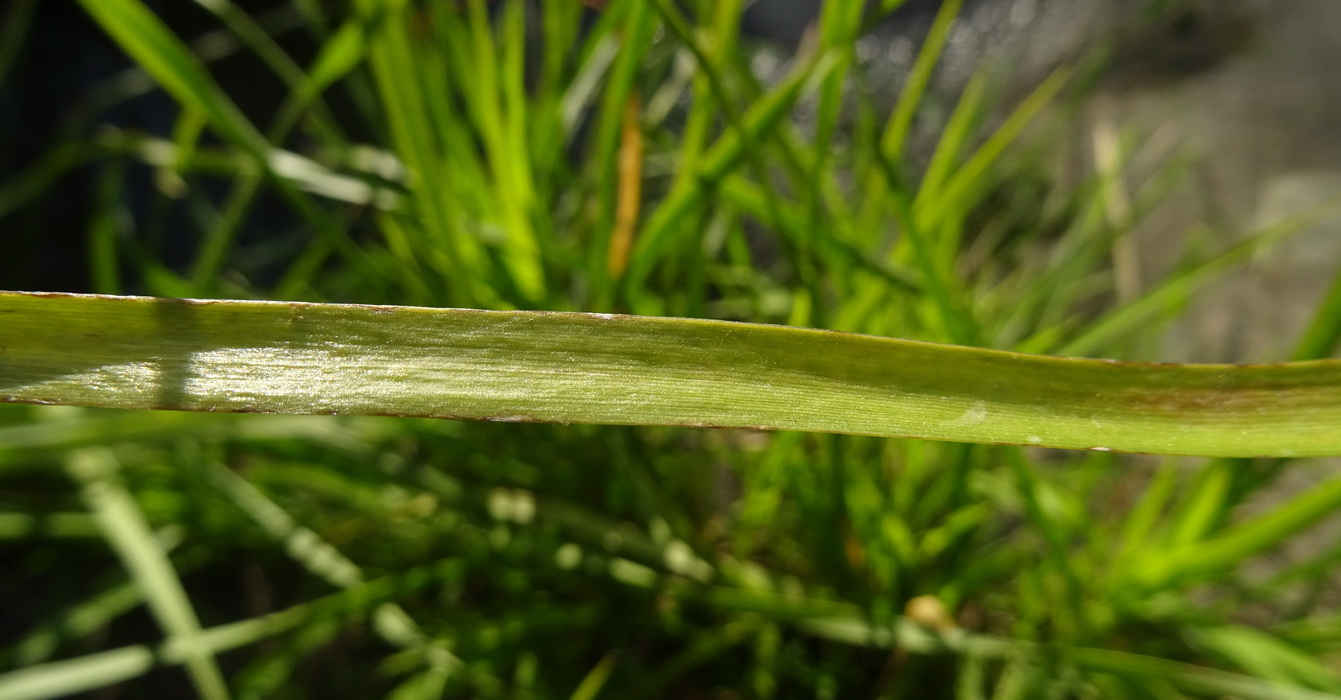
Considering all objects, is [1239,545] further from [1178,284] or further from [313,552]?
[313,552]

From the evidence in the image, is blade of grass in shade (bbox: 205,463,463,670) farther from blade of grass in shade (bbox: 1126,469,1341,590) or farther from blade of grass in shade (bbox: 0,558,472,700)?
blade of grass in shade (bbox: 1126,469,1341,590)

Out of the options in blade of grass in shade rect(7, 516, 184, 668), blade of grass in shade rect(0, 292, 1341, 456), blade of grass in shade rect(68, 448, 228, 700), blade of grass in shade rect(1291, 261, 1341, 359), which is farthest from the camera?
blade of grass in shade rect(7, 516, 184, 668)

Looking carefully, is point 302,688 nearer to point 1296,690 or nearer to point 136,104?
point 1296,690

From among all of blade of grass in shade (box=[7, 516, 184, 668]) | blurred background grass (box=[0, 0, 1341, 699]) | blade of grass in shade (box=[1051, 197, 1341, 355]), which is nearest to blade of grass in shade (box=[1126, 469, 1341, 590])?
blurred background grass (box=[0, 0, 1341, 699])

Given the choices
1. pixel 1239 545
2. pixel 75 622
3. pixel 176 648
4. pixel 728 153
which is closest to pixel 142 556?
pixel 176 648

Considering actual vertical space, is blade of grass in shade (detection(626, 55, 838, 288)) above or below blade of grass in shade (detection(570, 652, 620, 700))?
above

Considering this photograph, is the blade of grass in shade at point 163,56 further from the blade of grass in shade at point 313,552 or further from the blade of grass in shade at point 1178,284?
the blade of grass in shade at point 1178,284

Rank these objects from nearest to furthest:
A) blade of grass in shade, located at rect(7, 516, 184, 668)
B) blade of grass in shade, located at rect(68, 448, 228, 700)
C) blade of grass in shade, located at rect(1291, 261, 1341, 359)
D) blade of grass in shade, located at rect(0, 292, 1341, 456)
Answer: blade of grass in shade, located at rect(0, 292, 1341, 456), blade of grass in shade, located at rect(1291, 261, 1341, 359), blade of grass in shade, located at rect(68, 448, 228, 700), blade of grass in shade, located at rect(7, 516, 184, 668)
